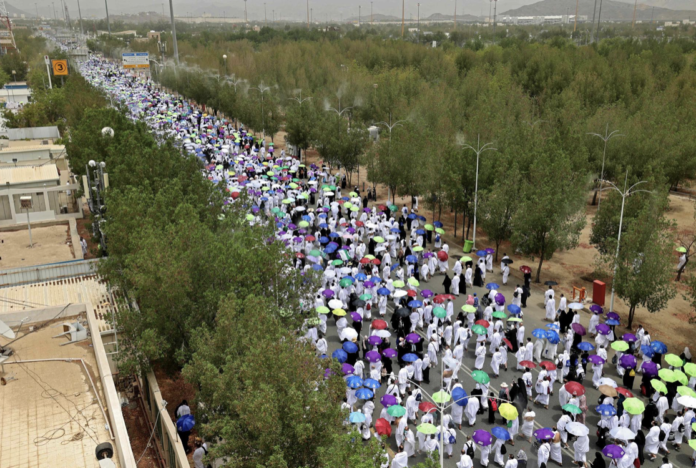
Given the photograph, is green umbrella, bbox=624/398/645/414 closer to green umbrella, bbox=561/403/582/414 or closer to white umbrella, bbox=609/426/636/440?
white umbrella, bbox=609/426/636/440

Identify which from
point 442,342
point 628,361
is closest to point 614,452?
point 628,361

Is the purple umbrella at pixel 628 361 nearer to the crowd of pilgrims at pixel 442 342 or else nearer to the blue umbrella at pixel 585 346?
the crowd of pilgrims at pixel 442 342

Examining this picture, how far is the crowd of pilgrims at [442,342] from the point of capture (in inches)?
594

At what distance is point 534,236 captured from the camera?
83.9 ft

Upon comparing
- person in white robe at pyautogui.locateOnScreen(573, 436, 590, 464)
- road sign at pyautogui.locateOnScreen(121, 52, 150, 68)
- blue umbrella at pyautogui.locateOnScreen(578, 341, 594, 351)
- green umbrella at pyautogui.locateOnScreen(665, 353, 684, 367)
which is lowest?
person in white robe at pyautogui.locateOnScreen(573, 436, 590, 464)

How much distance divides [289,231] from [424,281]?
22.2 feet

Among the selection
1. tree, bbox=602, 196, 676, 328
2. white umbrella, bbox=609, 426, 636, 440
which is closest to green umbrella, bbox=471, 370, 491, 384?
white umbrella, bbox=609, 426, 636, 440

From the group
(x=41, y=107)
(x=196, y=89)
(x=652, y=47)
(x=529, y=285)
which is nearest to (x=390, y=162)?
(x=529, y=285)

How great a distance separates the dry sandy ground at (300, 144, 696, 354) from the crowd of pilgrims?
2.15 metres

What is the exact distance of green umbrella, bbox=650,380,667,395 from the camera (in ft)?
51.9

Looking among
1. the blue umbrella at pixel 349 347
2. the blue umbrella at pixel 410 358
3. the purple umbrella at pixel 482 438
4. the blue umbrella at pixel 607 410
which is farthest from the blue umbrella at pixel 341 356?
the blue umbrella at pixel 607 410

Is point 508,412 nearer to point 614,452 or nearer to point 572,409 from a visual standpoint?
point 572,409

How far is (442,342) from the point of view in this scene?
64.8 feet

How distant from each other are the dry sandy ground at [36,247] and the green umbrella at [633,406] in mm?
22939
